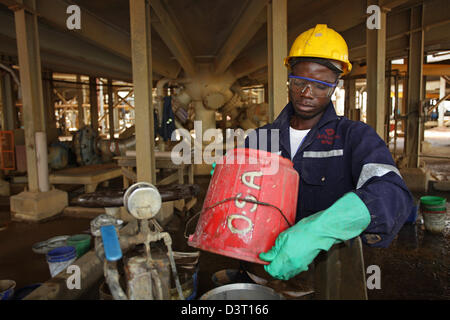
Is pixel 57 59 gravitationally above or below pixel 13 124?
above

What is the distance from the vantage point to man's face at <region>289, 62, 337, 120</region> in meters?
1.68

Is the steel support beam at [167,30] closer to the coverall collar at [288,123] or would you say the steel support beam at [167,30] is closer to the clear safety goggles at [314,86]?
the coverall collar at [288,123]

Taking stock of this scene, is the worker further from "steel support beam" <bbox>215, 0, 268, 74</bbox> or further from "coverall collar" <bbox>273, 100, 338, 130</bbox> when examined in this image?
"steel support beam" <bbox>215, 0, 268, 74</bbox>

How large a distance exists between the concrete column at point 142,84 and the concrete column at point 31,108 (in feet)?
6.15

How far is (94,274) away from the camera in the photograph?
108 inches

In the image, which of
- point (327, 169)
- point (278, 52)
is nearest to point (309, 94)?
point (327, 169)

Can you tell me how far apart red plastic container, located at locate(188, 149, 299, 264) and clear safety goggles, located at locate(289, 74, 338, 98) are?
0.52 m

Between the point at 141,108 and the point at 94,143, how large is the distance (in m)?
4.05

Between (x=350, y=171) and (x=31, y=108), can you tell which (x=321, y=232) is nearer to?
(x=350, y=171)

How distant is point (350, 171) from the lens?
1613 millimetres

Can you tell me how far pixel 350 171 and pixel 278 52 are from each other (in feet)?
8.09

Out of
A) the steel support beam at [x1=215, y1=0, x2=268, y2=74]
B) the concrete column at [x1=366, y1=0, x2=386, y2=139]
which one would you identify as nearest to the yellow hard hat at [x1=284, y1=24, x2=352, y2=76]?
the steel support beam at [x1=215, y1=0, x2=268, y2=74]

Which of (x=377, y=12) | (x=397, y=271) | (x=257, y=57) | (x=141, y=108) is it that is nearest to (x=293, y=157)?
(x=397, y=271)

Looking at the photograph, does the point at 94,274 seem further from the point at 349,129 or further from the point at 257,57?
the point at 257,57
